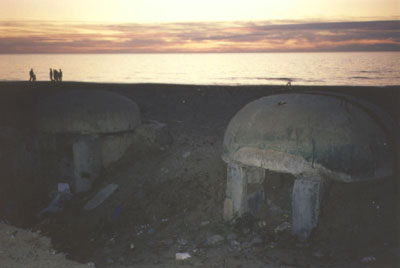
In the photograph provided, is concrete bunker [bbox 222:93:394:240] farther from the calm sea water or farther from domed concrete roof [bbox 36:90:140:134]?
the calm sea water

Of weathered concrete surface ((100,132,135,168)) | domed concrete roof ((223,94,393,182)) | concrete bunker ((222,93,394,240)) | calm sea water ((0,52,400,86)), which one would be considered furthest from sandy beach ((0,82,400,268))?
calm sea water ((0,52,400,86))


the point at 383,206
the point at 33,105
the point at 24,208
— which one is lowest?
the point at 24,208

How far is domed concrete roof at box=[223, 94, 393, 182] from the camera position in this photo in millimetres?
6613

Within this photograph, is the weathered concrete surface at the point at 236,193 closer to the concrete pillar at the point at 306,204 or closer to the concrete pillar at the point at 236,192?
the concrete pillar at the point at 236,192

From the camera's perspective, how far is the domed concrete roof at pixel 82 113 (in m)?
10.8

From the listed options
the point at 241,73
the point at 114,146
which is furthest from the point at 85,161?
the point at 241,73

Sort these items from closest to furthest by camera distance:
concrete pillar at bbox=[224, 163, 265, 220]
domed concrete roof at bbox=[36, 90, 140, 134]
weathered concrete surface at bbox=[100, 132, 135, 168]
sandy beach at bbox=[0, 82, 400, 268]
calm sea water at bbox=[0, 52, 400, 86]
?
sandy beach at bbox=[0, 82, 400, 268] < concrete pillar at bbox=[224, 163, 265, 220] < domed concrete roof at bbox=[36, 90, 140, 134] < weathered concrete surface at bbox=[100, 132, 135, 168] < calm sea water at bbox=[0, 52, 400, 86]

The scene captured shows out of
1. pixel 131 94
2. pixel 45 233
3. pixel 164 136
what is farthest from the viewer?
pixel 131 94

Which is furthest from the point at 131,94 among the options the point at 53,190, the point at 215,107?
the point at 53,190

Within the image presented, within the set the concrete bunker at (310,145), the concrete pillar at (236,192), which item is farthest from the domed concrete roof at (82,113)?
the concrete bunker at (310,145)

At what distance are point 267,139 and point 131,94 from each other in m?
15.5

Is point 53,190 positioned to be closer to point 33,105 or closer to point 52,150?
point 52,150

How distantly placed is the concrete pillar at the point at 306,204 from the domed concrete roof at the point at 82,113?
20.0 ft

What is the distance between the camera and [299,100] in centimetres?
729
